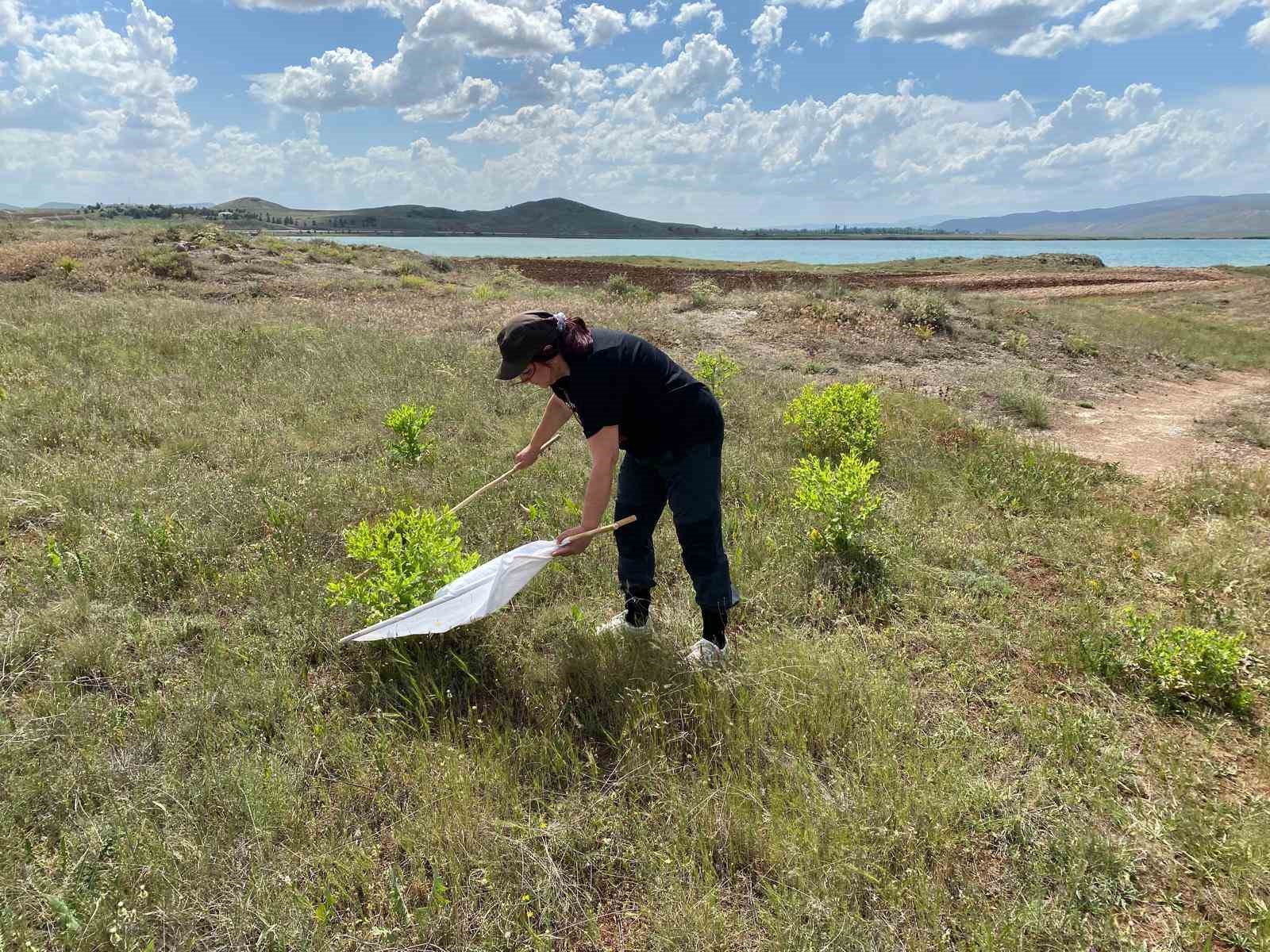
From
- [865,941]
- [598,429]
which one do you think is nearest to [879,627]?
[865,941]

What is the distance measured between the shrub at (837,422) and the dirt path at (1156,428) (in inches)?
107

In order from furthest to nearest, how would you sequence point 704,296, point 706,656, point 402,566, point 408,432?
point 704,296
point 408,432
point 402,566
point 706,656

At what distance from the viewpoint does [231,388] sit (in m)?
7.85

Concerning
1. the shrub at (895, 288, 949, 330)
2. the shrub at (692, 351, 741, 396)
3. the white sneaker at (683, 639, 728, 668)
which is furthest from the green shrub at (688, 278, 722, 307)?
the white sneaker at (683, 639, 728, 668)

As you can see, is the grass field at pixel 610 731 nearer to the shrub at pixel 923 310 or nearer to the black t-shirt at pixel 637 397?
the black t-shirt at pixel 637 397

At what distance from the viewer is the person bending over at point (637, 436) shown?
8.62 ft

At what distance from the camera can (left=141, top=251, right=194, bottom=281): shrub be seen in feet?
61.1

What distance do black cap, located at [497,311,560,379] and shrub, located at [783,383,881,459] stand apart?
4.34m

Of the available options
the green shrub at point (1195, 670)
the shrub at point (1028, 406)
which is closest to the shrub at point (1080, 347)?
the shrub at point (1028, 406)

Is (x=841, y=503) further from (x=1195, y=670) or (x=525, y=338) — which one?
(x=525, y=338)

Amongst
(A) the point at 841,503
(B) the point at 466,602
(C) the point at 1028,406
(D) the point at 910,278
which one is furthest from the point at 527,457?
(D) the point at 910,278

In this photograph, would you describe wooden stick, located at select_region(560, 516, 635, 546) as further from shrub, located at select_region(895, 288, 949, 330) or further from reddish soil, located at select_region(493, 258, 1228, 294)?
reddish soil, located at select_region(493, 258, 1228, 294)

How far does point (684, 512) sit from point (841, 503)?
1.83 metres

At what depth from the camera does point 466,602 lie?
9.86ft
